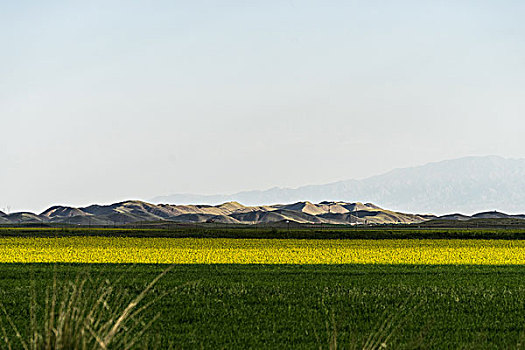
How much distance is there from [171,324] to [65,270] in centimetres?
1561

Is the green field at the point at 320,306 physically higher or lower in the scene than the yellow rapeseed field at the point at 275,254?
lower

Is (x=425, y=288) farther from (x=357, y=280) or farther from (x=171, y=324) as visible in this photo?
(x=171, y=324)

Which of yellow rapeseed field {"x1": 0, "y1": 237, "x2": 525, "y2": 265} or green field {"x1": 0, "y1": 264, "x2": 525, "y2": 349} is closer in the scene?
green field {"x1": 0, "y1": 264, "x2": 525, "y2": 349}

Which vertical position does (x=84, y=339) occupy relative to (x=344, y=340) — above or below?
above

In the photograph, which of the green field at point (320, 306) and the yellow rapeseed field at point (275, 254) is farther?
the yellow rapeseed field at point (275, 254)

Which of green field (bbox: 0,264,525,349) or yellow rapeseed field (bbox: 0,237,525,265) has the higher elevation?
yellow rapeseed field (bbox: 0,237,525,265)

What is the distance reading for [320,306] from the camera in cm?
1845

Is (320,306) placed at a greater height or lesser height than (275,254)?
lesser

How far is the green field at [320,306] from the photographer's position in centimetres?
1387

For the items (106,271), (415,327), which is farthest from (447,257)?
(415,327)

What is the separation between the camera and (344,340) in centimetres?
1387

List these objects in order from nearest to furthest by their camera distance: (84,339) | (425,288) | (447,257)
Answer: (84,339)
(425,288)
(447,257)

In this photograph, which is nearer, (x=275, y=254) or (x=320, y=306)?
(x=320, y=306)

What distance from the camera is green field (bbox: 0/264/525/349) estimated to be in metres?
13.9
